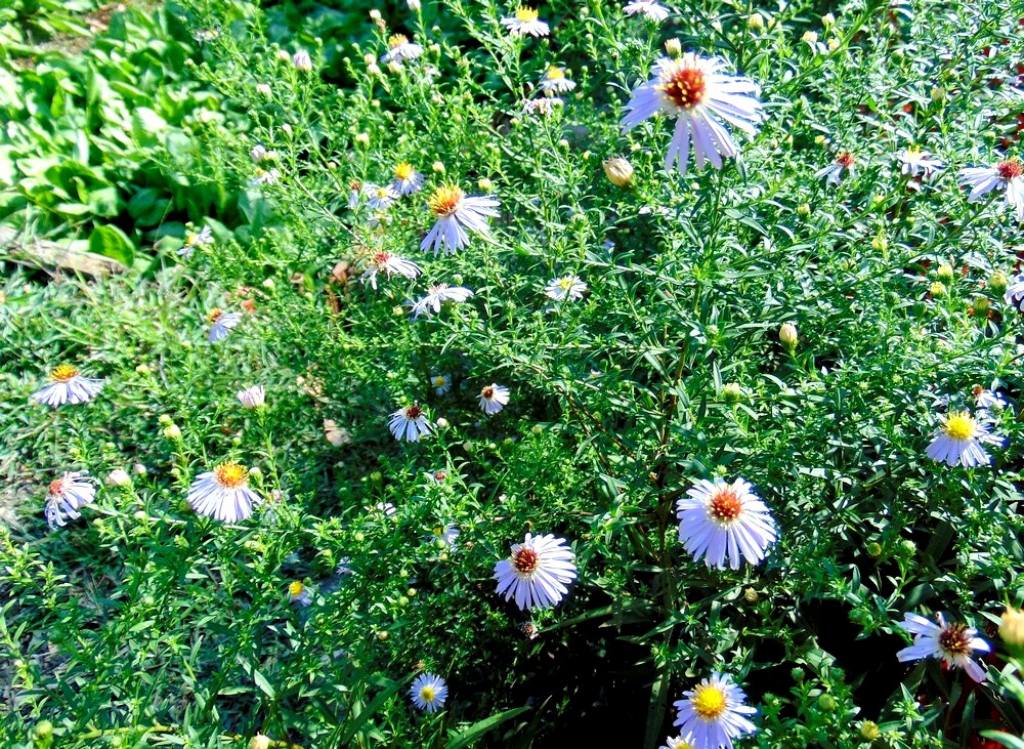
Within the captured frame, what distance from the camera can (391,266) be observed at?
2.35m

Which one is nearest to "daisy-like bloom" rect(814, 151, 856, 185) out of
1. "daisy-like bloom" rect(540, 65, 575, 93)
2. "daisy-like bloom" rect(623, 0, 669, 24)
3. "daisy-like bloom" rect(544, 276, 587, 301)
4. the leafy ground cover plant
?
the leafy ground cover plant

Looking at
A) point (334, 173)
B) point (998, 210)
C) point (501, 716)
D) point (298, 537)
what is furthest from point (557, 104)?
point (501, 716)

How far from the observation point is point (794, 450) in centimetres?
185

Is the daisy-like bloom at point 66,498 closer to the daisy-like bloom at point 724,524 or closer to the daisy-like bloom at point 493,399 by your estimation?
the daisy-like bloom at point 493,399

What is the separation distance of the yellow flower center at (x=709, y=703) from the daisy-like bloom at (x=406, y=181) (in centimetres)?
158

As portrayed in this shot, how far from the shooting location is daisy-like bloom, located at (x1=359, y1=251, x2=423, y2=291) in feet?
→ 7.63

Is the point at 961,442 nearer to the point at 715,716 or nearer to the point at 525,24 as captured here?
the point at 715,716

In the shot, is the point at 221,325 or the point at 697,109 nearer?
the point at 697,109

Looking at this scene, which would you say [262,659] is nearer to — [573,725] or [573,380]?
[573,725]

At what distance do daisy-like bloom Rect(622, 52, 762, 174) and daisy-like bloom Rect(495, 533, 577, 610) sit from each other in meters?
0.82

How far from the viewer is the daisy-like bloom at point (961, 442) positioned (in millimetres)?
1738

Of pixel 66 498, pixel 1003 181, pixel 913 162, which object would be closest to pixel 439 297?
pixel 66 498

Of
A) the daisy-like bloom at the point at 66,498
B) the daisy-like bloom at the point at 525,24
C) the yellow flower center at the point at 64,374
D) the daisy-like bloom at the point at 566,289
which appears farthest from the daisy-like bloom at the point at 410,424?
the daisy-like bloom at the point at 525,24

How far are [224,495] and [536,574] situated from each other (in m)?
0.69
